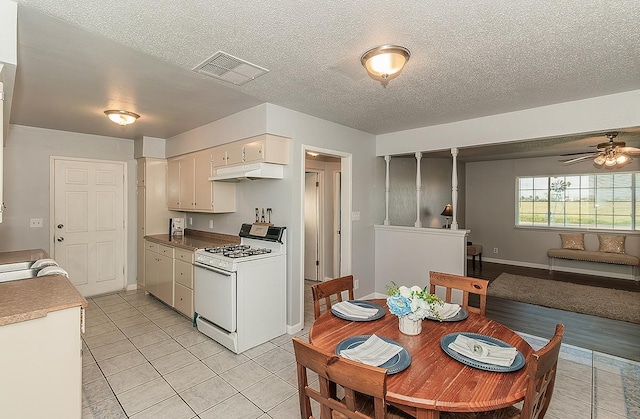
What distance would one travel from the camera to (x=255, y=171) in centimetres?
322

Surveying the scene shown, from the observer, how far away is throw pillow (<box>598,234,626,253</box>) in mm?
5973

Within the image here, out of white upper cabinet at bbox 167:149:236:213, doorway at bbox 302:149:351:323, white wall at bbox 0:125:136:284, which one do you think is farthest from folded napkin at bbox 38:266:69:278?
doorway at bbox 302:149:351:323

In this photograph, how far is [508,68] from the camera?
7.71 ft

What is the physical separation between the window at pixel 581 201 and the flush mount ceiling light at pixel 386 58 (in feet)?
22.0

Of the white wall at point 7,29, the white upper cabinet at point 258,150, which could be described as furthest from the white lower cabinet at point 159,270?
the white wall at point 7,29

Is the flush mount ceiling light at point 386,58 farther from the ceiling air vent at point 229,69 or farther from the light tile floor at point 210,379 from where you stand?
the light tile floor at point 210,379

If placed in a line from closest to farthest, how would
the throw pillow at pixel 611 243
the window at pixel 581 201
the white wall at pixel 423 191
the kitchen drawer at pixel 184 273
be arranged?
the kitchen drawer at pixel 184 273 → the white wall at pixel 423 191 → the throw pillow at pixel 611 243 → the window at pixel 581 201

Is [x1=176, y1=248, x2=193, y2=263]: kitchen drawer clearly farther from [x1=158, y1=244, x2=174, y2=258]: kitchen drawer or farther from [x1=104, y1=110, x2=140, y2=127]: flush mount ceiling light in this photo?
[x1=104, y1=110, x2=140, y2=127]: flush mount ceiling light

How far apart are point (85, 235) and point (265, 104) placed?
3.61 m

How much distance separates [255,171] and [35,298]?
6.43 ft

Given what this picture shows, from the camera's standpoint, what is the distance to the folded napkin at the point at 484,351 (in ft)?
4.62

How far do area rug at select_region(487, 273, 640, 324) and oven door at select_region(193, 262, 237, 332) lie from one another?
4.10 meters

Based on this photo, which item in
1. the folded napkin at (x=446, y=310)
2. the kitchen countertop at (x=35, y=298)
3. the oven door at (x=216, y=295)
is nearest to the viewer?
the kitchen countertop at (x=35, y=298)

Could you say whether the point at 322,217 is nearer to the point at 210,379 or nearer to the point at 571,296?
the point at 210,379
